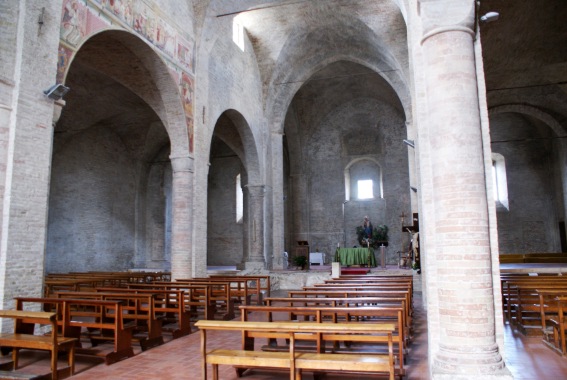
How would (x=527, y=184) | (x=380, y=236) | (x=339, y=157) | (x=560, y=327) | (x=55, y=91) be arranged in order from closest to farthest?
(x=560, y=327)
(x=55, y=91)
(x=527, y=184)
(x=380, y=236)
(x=339, y=157)

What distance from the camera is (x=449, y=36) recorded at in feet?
18.5

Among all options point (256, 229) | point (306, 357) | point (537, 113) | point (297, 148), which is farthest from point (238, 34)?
point (306, 357)

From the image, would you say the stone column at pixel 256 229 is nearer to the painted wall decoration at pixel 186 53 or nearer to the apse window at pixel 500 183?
the painted wall decoration at pixel 186 53

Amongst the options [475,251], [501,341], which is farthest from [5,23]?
[501,341]

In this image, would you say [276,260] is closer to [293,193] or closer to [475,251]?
[293,193]

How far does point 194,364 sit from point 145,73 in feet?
32.3

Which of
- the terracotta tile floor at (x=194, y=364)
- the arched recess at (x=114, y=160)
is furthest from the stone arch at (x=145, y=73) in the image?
the terracotta tile floor at (x=194, y=364)

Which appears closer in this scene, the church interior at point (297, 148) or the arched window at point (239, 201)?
the church interior at point (297, 148)

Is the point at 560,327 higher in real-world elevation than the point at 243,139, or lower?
lower

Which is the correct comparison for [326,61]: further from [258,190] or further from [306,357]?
[306,357]

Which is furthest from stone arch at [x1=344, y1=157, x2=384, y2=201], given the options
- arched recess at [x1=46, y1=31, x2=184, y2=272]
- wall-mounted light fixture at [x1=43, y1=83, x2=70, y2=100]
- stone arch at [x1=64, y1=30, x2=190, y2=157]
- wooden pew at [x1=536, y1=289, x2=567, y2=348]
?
wall-mounted light fixture at [x1=43, y1=83, x2=70, y2=100]

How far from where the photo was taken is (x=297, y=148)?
2748 centimetres

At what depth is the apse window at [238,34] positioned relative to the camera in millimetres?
18062

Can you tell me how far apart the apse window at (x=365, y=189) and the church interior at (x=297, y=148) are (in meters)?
0.17
